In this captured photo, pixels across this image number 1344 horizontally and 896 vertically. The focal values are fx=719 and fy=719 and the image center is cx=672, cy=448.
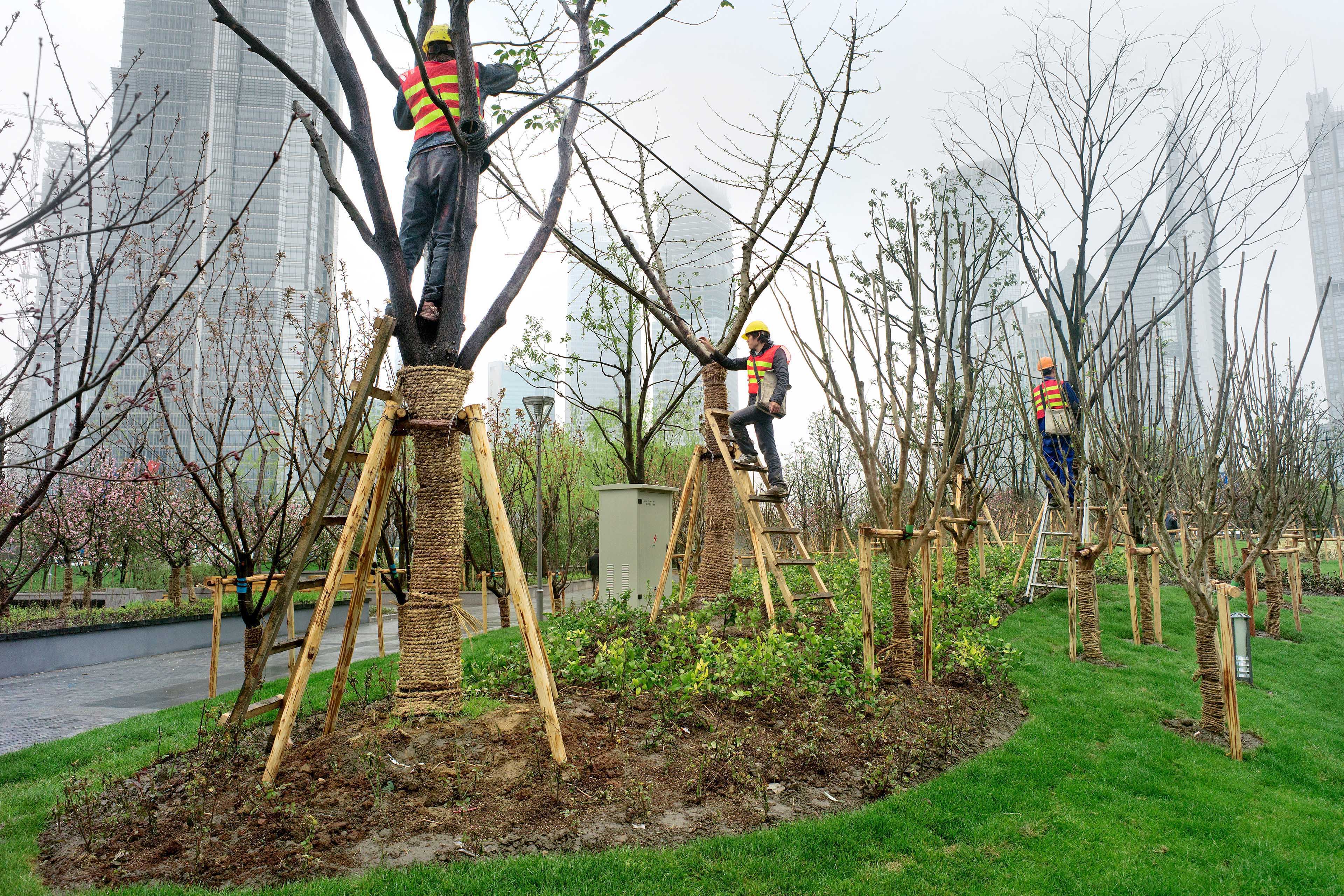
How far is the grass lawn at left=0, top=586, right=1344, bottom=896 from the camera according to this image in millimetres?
3156

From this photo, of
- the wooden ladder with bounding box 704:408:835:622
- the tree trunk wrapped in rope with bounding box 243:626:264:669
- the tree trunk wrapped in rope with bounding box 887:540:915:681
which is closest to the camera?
→ the tree trunk wrapped in rope with bounding box 887:540:915:681

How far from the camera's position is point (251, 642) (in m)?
6.50

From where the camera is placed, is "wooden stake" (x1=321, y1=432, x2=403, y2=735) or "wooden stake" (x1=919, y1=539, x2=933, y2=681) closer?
"wooden stake" (x1=321, y1=432, x2=403, y2=735)

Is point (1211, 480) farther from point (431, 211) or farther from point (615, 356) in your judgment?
point (615, 356)

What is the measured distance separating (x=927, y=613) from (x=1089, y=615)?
2892 mm

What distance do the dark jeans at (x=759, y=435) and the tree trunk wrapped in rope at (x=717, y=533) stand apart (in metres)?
0.20

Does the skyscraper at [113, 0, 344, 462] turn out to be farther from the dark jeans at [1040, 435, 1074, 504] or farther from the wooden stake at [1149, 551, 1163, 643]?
the wooden stake at [1149, 551, 1163, 643]

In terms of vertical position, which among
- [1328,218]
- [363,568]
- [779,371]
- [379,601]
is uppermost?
[1328,218]

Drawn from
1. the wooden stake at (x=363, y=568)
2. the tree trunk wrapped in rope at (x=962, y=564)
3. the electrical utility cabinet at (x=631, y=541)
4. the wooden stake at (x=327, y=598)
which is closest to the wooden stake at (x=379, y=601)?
the electrical utility cabinet at (x=631, y=541)

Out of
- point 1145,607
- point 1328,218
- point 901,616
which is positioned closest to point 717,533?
point 901,616

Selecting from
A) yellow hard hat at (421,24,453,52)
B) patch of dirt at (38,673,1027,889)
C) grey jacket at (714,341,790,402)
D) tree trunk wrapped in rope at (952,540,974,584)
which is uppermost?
yellow hard hat at (421,24,453,52)

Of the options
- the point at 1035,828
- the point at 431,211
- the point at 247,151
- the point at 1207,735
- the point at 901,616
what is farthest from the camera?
the point at 247,151

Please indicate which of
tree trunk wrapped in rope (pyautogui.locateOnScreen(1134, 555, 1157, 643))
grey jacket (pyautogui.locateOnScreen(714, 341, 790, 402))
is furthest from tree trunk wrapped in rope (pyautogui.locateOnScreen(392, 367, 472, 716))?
tree trunk wrapped in rope (pyautogui.locateOnScreen(1134, 555, 1157, 643))

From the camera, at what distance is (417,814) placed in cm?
347
